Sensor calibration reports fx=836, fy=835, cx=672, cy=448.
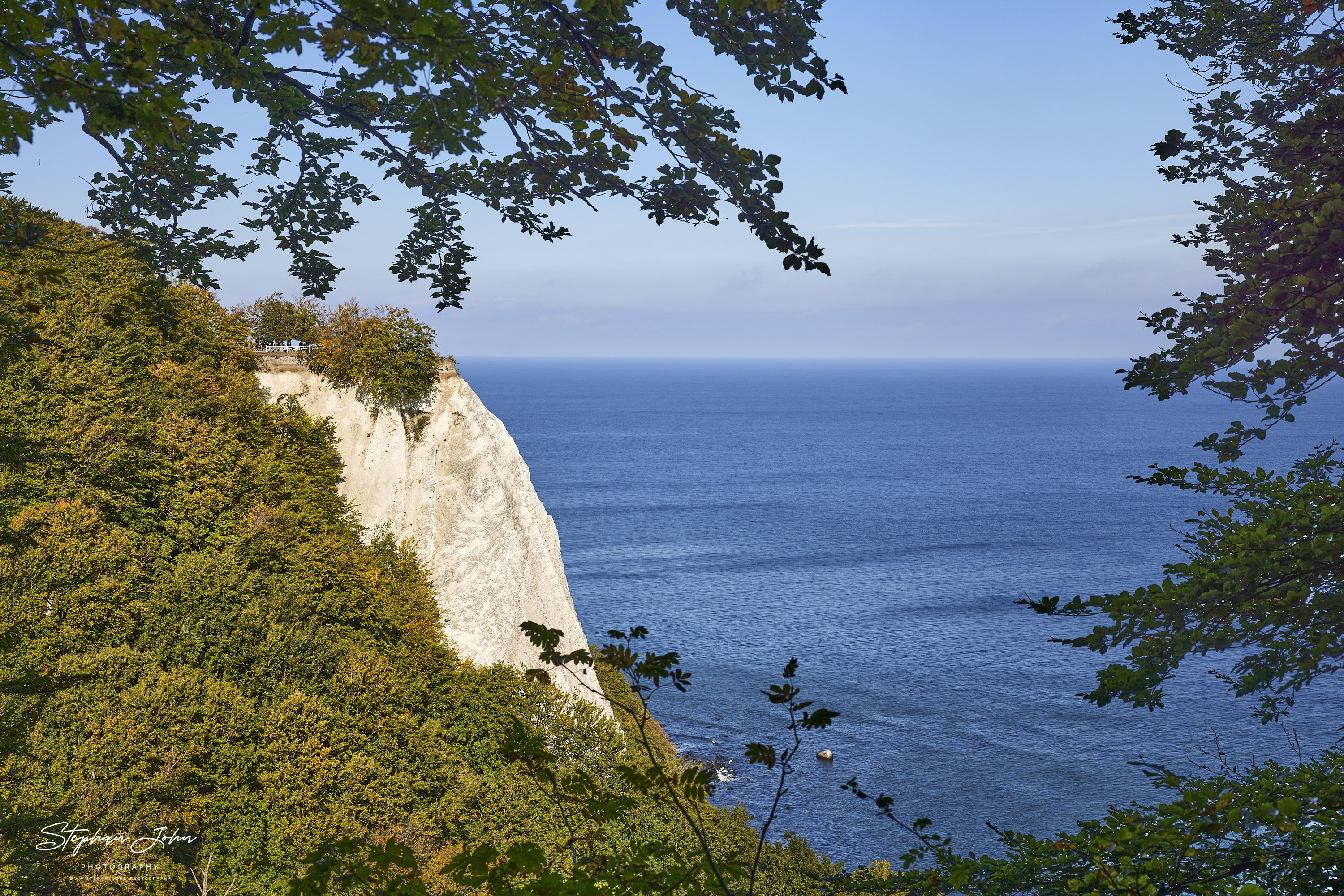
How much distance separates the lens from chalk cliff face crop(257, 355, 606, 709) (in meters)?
33.4

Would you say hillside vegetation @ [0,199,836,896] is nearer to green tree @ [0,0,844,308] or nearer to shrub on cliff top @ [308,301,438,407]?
shrub on cliff top @ [308,301,438,407]

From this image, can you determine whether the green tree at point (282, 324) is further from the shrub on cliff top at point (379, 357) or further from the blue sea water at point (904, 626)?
the blue sea water at point (904, 626)

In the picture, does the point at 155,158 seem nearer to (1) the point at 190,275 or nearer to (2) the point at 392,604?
(1) the point at 190,275

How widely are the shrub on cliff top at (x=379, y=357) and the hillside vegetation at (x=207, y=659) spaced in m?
3.24

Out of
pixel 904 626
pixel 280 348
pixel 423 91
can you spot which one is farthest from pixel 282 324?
pixel 904 626

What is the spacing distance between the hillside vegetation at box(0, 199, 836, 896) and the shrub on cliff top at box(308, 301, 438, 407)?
3.24 metres

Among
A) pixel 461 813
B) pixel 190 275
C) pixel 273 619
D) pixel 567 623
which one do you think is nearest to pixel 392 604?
pixel 273 619

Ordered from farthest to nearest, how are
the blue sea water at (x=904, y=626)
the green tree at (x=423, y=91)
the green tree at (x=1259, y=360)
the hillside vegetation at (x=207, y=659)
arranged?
the blue sea water at (x=904, y=626)
the hillside vegetation at (x=207, y=659)
the green tree at (x=1259, y=360)
the green tree at (x=423, y=91)

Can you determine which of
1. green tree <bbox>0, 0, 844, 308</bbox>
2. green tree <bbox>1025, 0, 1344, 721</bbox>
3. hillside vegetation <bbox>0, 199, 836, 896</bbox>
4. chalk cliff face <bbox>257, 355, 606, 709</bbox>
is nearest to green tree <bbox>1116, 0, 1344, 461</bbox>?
green tree <bbox>1025, 0, 1344, 721</bbox>

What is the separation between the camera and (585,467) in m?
148

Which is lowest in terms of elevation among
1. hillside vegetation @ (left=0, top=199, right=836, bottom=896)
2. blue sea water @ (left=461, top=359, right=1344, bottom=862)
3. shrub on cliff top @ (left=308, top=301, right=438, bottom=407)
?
blue sea water @ (left=461, top=359, right=1344, bottom=862)

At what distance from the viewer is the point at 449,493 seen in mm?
34219

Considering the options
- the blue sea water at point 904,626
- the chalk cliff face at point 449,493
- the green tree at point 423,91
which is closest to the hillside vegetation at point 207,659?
the chalk cliff face at point 449,493

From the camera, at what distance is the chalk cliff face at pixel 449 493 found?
33.4m
